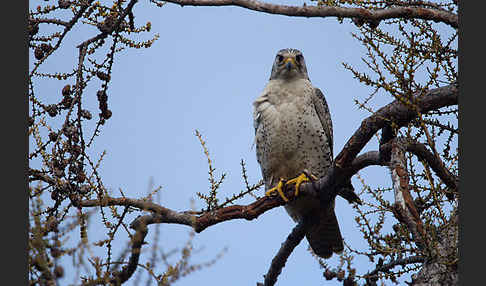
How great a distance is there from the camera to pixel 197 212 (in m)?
3.77

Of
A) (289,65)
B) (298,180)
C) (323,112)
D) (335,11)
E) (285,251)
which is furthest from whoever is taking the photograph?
(289,65)

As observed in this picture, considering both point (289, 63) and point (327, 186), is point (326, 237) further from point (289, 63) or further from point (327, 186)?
point (289, 63)

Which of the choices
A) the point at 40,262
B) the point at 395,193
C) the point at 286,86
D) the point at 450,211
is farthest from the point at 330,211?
the point at 40,262

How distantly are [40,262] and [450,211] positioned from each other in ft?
8.36

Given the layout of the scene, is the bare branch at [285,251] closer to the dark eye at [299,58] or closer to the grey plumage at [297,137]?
the grey plumage at [297,137]

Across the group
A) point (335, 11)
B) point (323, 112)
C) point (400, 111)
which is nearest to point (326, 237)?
point (323, 112)

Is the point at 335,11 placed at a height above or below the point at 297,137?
below

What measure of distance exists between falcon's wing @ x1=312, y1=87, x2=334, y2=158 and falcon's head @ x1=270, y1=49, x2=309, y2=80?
0.26 metres

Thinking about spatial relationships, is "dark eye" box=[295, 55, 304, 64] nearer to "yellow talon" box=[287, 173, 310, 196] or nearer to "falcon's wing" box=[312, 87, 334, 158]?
"falcon's wing" box=[312, 87, 334, 158]

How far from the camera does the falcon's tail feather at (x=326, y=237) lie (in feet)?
16.5

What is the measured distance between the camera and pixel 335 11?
323 cm

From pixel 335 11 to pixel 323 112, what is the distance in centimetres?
179

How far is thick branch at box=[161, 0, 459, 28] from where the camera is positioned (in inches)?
126

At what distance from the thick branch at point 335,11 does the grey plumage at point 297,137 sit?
154 centimetres
